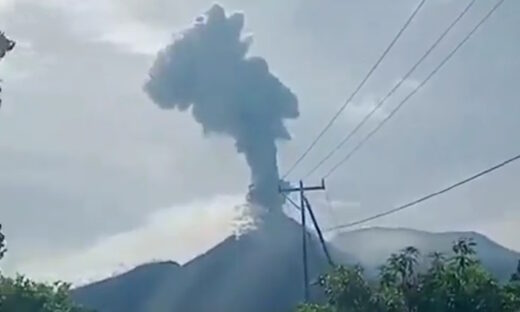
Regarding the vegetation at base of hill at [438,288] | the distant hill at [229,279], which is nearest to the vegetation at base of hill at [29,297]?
the vegetation at base of hill at [438,288]

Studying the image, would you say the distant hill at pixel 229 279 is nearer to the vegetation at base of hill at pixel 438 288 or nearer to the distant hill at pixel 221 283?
the distant hill at pixel 221 283

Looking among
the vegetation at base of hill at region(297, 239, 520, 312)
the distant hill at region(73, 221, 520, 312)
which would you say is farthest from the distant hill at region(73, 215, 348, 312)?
the vegetation at base of hill at region(297, 239, 520, 312)

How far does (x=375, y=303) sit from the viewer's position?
79.4 feet

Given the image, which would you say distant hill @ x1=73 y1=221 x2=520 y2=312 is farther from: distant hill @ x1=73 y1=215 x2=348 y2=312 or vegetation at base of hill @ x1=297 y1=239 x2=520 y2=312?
vegetation at base of hill @ x1=297 y1=239 x2=520 y2=312

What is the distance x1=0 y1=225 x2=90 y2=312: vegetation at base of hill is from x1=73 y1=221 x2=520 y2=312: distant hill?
246 ft

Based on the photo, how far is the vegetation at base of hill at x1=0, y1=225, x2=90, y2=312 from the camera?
145 ft

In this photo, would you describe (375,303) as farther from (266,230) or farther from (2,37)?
(266,230)

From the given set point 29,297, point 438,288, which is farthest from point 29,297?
point 438,288

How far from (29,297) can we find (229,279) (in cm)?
12708

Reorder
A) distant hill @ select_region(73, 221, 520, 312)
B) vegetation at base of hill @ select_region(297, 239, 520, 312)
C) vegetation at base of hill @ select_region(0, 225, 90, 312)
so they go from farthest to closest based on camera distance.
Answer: distant hill @ select_region(73, 221, 520, 312) < vegetation at base of hill @ select_region(0, 225, 90, 312) < vegetation at base of hill @ select_region(297, 239, 520, 312)

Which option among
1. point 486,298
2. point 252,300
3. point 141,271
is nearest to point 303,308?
point 486,298

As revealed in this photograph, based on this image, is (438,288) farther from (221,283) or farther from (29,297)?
(221,283)

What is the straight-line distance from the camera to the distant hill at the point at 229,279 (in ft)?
457

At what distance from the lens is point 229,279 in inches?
6752
